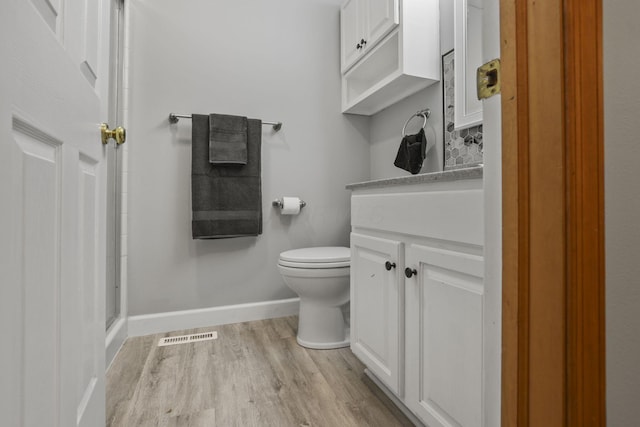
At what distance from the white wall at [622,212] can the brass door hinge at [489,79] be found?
121 mm

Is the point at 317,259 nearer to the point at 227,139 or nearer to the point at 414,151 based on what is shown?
the point at 414,151

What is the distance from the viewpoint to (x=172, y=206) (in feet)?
6.04

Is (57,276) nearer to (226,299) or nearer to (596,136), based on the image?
(596,136)

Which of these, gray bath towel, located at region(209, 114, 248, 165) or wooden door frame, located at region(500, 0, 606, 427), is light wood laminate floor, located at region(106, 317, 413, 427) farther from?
gray bath towel, located at region(209, 114, 248, 165)

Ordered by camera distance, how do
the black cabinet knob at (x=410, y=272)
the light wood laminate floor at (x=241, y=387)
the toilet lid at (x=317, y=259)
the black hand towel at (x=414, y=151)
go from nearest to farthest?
the black cabinet knob at (x=410, y=272) → the light wood laminate floor at (x=241, y=387) → the toilet lid at (x=317, y=259) → the black hand towel at (x=414, y=151)

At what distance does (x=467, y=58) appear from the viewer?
4.66ft

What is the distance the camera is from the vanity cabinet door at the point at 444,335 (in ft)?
2.43

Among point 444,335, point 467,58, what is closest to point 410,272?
point 444,335

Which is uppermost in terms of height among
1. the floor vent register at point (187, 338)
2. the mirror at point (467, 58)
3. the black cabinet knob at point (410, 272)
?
the mirror at point (467, 58)

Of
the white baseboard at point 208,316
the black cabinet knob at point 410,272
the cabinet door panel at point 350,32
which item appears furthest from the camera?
the cabinet door panel at point 350,32

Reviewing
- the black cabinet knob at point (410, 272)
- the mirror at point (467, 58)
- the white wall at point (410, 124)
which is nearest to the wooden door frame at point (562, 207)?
the black cabinet knob at point (410, 272)

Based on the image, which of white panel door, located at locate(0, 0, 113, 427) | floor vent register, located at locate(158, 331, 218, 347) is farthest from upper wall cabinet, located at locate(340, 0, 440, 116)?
floor vent register, located at locate(158, 331, 218, 347)

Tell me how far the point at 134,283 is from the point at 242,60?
4.80ft

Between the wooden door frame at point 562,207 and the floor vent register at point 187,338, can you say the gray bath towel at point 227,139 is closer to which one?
the floor vent register at point 187,338
